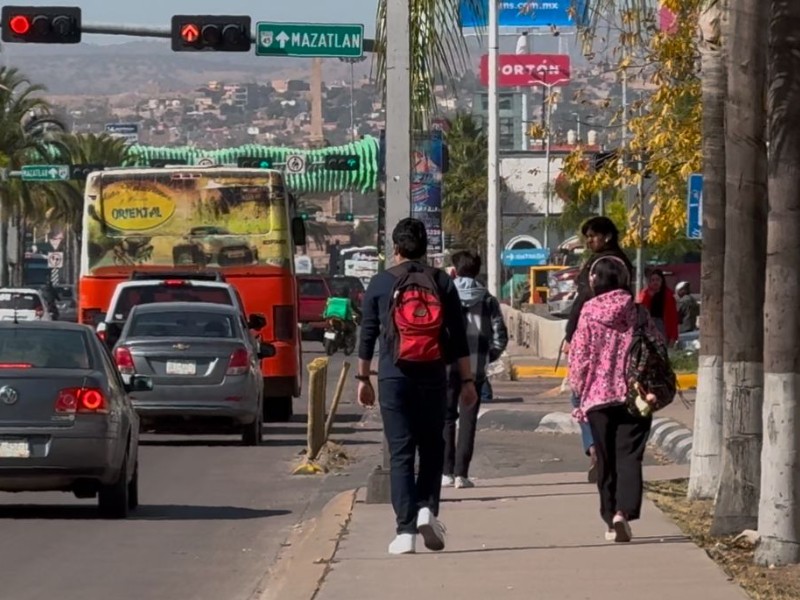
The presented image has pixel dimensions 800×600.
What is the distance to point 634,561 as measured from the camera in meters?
10.2

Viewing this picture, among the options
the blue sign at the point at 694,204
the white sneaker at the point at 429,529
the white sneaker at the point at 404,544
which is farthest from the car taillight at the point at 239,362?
the white sneaker at the point at 429,529

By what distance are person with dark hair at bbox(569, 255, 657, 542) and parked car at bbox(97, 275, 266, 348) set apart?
12230 millimetres

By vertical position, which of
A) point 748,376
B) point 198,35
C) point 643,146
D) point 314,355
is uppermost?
point 198,35

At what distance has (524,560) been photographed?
10.3 m

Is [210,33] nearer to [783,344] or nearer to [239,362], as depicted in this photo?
[239,362]

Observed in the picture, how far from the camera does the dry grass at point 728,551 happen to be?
30.1ft

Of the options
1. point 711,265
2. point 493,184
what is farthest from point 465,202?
point 711,265

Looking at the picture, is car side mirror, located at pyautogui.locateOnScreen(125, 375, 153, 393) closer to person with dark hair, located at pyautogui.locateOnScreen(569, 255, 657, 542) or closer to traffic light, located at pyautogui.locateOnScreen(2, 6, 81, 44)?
person with dark hair, located at pyautogui.locateOnScreen(569, 255, 657, 542)

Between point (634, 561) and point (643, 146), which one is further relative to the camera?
point (643, 146)

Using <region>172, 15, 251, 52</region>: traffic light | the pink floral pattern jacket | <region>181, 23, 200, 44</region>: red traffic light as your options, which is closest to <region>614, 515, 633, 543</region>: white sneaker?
the pink floral pattern jacket

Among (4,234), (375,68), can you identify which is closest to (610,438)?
(375,68)

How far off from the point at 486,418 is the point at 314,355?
23981mm

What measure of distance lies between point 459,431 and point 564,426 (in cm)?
736

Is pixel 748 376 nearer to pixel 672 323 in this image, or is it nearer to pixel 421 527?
pixel 421 527
